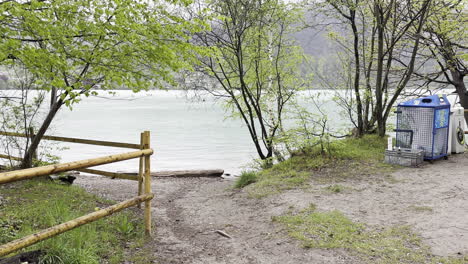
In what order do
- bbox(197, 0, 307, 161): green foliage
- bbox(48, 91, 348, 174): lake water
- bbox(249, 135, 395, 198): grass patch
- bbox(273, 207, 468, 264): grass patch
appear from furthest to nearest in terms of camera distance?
bbox(48, 91, 348, 174): lake water → bbox(197, 0, 307, 161): green foliage → bbox(249, 135, 395, 198): grass patch → bbox(273, 207, 468, 264): grass patch

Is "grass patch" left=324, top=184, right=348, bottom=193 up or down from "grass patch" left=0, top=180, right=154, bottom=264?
up

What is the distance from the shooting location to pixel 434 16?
12656 millimetres

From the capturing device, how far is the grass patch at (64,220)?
4.08 m

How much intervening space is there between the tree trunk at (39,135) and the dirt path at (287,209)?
→ 1.49 metres

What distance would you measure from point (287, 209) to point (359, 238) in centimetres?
167

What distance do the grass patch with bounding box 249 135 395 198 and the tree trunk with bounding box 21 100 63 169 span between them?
423 cm

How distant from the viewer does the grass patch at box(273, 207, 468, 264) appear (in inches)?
172

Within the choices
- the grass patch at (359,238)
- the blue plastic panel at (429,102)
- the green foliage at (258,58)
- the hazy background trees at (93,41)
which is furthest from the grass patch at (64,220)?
the blue plastic panel at (429,102)

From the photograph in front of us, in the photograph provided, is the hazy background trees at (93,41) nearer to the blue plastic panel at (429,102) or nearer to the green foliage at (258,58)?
the green foliage at (258,58)

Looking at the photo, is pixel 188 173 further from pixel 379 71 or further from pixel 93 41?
pixel 93 41

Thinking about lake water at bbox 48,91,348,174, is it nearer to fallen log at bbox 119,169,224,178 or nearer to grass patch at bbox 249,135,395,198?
fallen log at bbox 119,169,224,178

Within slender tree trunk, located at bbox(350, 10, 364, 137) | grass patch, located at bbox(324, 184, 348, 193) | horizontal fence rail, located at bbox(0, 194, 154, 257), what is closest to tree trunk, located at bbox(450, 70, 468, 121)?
slender tree trunk, located at bbox(350, 10, 364, 137)

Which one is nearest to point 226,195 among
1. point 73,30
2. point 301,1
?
point 73,30

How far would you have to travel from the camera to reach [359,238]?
4.97 m
